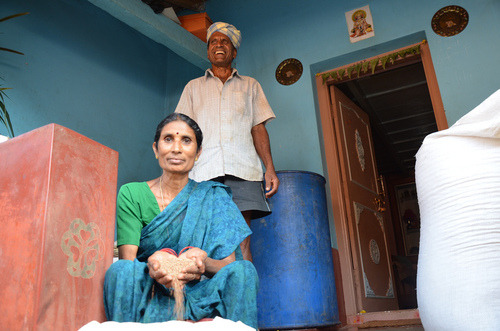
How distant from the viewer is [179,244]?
1.44 m

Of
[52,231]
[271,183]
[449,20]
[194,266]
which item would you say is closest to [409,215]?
[449,20]

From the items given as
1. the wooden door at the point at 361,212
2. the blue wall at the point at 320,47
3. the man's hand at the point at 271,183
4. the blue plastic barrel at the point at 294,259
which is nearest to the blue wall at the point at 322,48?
the blue wall at the point at 320,47

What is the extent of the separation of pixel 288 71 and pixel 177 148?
214 centimetres

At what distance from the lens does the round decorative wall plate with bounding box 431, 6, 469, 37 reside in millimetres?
3039

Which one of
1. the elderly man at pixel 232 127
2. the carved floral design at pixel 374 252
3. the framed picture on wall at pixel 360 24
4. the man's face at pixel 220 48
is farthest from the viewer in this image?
the carved floral design at pixel 374 252

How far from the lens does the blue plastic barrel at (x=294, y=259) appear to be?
92.4 inches

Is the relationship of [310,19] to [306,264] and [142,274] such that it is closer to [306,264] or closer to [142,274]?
[306,264]

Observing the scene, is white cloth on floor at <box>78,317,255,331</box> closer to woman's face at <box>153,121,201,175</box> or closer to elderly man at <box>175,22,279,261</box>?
woman's face at <box>153,121,201,175</box>

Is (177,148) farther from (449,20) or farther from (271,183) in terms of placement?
(449,20)

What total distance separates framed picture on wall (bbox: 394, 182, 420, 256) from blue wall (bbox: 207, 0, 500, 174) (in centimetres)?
508

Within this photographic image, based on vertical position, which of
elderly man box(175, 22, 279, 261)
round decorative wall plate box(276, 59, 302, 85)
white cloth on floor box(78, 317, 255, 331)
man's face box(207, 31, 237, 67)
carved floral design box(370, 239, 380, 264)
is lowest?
white cloth on floor box(78, 317, 255, 331)

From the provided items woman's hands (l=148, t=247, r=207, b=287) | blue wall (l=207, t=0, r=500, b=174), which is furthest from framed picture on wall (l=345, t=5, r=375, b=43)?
woman's hands (l=148, t=247, r=207, b=287)

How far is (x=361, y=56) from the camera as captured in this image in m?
3.43

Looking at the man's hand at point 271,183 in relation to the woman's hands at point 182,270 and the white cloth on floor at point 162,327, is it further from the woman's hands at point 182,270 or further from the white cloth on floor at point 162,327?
the white cloth on floor at point 162,327
